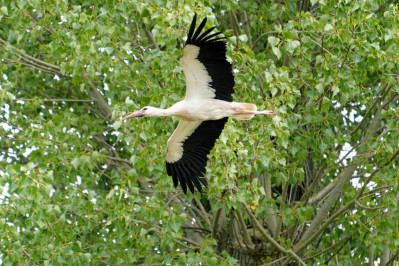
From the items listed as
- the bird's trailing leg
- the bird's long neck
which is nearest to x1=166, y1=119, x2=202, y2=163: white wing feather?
the bird's long neck

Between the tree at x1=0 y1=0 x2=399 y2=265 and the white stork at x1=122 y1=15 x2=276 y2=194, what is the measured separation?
0.63 feet

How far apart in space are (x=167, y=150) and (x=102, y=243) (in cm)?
180

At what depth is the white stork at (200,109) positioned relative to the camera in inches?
307

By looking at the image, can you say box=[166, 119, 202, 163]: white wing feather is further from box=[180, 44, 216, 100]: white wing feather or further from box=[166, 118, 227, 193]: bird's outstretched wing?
box=[180, 44, 216, 100]: white wing feather

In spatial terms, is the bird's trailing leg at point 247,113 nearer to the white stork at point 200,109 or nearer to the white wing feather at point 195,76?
the white stork at point 200,109

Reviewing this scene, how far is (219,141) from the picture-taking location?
838 cm

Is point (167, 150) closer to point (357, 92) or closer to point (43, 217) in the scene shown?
point (43, 217)

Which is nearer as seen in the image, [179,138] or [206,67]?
[206,67]

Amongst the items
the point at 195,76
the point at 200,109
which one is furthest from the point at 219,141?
the point at 195,76

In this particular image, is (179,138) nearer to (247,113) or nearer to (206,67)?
(247,113)

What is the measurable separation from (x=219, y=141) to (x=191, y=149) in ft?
1.53

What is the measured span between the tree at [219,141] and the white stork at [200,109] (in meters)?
0.19

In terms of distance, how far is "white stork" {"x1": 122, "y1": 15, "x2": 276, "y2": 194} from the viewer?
7801 millimetres

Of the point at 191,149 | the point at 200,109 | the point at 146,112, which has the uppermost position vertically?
the point at 200,109
